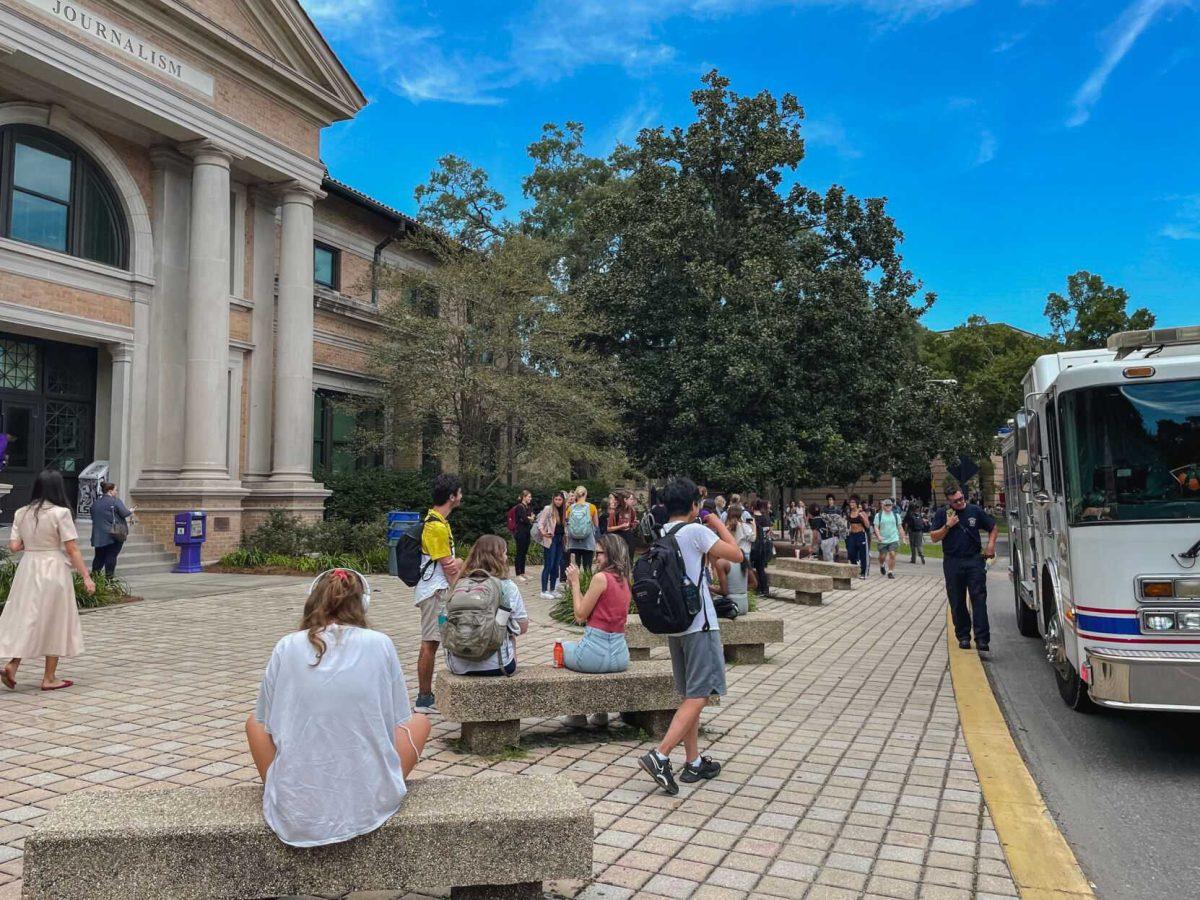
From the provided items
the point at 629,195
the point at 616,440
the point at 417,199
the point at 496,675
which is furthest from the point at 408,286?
the point at 496,675

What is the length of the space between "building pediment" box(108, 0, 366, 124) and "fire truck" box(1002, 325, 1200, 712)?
1825cm

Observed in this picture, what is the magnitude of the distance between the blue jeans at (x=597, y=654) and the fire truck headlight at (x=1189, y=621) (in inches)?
136

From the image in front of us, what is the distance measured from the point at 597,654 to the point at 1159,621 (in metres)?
3.52

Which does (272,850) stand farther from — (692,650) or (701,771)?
(701,771)

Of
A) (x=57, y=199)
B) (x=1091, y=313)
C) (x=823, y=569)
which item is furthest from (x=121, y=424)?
(x=1091, y=313)

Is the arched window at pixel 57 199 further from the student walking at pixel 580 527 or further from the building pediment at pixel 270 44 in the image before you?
the student walking at pixel 580 527

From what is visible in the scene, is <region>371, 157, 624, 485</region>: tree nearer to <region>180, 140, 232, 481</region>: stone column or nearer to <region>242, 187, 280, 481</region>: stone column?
<region>242, 187, 280, 481</region>: stone column

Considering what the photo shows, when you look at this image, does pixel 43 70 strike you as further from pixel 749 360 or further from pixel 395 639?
pixel 749 360

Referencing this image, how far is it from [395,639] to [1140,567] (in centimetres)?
767

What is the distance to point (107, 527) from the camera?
46.5 feet

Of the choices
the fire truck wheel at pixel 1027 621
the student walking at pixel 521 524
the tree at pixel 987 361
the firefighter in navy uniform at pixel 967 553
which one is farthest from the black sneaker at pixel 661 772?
the tree at pixel 987 361

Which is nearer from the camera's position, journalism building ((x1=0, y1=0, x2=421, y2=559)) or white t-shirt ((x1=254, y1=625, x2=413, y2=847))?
white t-shirt ((x1=254, y1=625, x2=413, y2=847))

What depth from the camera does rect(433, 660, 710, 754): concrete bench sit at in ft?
19.2

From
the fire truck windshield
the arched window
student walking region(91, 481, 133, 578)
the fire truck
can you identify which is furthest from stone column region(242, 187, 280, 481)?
the fire truck windshield
